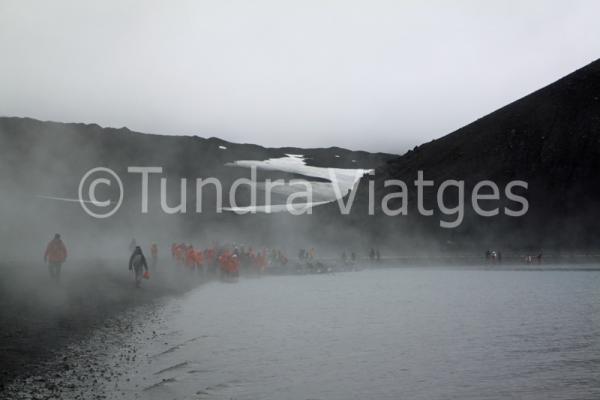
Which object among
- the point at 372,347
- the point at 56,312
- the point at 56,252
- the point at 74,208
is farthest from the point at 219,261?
the point at 74,208

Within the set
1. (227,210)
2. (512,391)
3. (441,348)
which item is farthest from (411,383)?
(227,210)

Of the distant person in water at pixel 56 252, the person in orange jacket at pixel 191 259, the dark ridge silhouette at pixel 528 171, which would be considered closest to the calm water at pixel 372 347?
the distant person in water at pixel 56 252

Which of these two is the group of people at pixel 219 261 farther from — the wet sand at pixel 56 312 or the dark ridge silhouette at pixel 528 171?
the dark ridge silhouette at pixel 528 171

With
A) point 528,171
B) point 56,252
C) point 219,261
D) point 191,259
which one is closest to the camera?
point 56,252

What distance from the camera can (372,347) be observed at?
2000cm

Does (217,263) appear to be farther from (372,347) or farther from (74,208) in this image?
(74,208)

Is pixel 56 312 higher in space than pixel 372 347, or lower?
higher

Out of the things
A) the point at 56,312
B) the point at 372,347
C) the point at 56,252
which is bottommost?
the point at 372,347

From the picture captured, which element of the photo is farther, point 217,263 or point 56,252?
point 217,263

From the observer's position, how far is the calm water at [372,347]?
14.6 meters

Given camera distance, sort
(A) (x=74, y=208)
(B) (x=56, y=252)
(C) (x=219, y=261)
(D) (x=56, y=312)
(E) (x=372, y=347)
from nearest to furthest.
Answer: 1. (E) (x=372, y=347)
2. (D) (x=56, y=312)
3. (B) (x=56, y=252)
4. (C) (x=219, y=261)
5. (A) (x=74, y=208)

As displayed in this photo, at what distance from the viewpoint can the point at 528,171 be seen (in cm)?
11438

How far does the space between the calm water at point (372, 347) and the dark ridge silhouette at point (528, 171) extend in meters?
67.0

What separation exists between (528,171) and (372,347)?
100705mm
